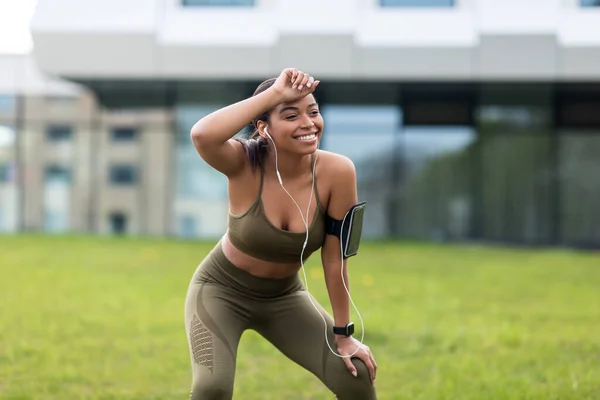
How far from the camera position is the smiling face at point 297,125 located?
10.7ft

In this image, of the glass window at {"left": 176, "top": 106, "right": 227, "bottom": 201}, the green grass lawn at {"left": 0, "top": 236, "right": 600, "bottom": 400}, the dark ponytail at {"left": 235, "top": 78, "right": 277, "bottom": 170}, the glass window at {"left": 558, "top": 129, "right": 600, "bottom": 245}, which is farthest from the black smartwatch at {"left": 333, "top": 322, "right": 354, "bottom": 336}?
the glass window at {"left": 558, "top": 129, "right": 600, "bottom": 245}

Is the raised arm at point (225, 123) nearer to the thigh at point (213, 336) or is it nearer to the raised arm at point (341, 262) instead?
the raised arm at point (341, 262)

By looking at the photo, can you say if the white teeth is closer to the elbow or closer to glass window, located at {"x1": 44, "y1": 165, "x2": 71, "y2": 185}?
the elbow

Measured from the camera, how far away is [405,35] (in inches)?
733

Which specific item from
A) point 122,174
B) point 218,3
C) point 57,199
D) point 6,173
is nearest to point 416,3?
point 218,3

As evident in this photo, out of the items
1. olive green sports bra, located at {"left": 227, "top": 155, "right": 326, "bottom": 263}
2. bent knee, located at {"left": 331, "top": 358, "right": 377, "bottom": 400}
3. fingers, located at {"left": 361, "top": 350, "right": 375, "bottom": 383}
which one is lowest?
bent knee, located at {"left": 331, "top": 358, "right": 377, "bottom": 400}

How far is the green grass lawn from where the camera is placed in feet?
19.3

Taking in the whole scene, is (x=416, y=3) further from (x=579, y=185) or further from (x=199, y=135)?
(x=199, y=135)

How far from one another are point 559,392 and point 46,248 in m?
12.6

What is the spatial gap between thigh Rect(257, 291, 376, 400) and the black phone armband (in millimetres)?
364

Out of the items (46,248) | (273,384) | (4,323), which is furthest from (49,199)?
(273,384)

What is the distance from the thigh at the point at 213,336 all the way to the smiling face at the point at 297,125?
2.66 feet

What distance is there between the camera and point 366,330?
310 inches

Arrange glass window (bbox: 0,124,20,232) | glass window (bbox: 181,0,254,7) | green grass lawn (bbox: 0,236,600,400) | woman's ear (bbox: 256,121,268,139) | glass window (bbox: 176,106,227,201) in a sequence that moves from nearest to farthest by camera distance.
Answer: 1. woman's ear (bbox: 256,121,268,139)
2. green grass lawn (bbox: 0,236,600,400)
3. glass window (bbox: 181,0,254,7)
4. glass window (bbox: 176,106,227,201)
5. glass window (bbox: 0,124,20,232)
